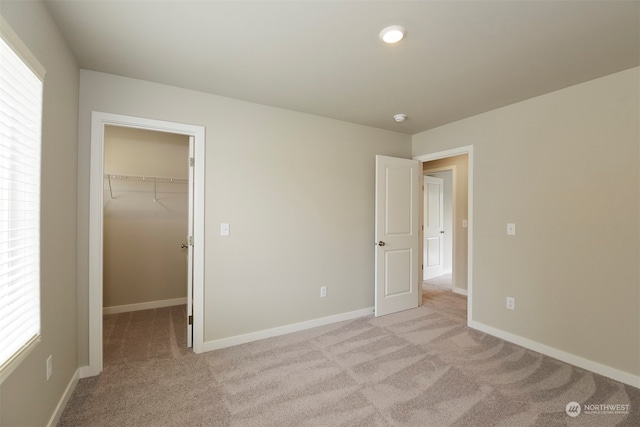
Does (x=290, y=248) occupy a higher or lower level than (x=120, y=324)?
higher

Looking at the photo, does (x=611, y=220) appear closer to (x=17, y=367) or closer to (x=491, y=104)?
(x=491, y=104)

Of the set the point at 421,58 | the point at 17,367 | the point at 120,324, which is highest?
the point at 421,58

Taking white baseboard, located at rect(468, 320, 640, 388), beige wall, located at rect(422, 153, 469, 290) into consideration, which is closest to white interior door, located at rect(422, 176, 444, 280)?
beige wall, located at rect(422, 153, 469, 290)

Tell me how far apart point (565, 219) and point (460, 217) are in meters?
2.13

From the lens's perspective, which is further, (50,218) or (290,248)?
(290,248)

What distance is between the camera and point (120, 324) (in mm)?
3229

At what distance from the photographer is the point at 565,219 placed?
2.45m

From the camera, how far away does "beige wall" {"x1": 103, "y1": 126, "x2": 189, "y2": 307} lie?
3648mm

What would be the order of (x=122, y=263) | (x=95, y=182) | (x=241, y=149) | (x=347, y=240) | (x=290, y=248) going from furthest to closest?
(x=122, y=263) < (x=347, y=240) < (x=290, y=248) < (x=241, y=149) < (x=95, y=182)

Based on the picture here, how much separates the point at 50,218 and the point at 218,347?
1.70m

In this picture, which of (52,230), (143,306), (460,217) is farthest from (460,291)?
(52,230)

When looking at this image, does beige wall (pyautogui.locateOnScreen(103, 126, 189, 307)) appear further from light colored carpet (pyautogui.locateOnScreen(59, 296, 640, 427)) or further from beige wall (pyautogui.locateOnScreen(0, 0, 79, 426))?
beige wall (pyautogui.locateOnScreen(0, 0, 79, 426))

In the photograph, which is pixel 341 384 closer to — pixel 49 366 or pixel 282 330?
pixel 282 330

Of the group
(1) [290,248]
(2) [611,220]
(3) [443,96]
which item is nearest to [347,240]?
(1) [290,248]
